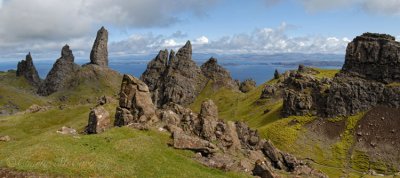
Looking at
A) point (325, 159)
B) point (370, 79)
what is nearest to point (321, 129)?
point (325, 159)

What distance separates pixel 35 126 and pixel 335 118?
11629cm

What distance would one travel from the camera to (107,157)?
51.1m

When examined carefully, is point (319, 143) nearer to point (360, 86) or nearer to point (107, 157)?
point (360, 86)

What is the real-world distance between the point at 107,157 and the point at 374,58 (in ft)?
508

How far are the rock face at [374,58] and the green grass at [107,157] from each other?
136 m

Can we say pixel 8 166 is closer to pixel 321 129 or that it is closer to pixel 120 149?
pixel 120 149

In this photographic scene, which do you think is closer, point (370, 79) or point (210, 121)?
point (210, 121)

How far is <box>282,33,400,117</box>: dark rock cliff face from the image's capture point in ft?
551

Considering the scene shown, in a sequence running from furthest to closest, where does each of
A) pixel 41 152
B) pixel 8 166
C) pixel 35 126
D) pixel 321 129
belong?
pixel 321 129
pixel 35 126
pixel 41 152
pixel 8 166

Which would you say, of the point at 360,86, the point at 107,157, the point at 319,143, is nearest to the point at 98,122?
the point at 107,157

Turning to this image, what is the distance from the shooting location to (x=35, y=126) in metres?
136

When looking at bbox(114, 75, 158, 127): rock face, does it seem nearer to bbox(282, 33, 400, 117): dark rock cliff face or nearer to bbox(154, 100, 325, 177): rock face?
bbox(154, 100, 325, 177): rock face

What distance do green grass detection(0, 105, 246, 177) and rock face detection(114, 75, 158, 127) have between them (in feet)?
57.0

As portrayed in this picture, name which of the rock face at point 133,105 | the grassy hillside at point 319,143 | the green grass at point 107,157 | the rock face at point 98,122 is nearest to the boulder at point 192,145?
the green grass at point 107,157
